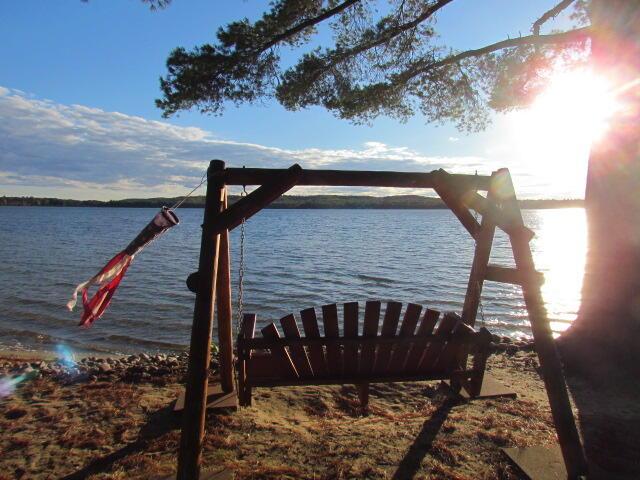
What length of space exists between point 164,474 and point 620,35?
688 cm

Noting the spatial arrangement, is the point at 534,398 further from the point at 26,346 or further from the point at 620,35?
the point at 26,346

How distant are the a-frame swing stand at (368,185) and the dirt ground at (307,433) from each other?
21.1 inches

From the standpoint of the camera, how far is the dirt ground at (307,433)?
356 cm

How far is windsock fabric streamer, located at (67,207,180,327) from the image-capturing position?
4.31m

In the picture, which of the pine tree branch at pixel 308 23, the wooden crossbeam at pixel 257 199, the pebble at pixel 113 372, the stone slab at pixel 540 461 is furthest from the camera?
the pine tree branch at pixel 308 23

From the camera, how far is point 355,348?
151 inches

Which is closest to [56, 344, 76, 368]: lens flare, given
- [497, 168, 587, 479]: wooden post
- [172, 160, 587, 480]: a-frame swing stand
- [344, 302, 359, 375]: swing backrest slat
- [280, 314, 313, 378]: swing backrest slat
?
[172, 160, 587, 480]: a-frame swing stand

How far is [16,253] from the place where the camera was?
27.7 m

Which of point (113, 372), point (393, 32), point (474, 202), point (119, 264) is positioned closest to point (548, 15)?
point (393, 32)

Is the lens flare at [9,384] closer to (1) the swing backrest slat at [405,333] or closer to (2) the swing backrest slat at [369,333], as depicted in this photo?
(2) the swing backrest slat at [369,333]

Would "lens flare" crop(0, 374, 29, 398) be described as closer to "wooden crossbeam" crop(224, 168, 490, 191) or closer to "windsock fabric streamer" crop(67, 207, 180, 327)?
"windsock fabric streamer" crop(67, 207, 180, 327)

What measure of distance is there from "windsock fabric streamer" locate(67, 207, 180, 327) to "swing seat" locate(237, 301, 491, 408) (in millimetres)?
1239

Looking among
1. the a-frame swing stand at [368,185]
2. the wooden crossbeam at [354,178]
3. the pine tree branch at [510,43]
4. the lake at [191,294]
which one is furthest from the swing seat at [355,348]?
the pine tree branch at [510,43]

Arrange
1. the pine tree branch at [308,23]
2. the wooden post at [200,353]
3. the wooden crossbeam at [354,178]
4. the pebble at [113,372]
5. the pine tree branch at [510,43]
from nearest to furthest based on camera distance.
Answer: the wooden post at [200,353] → the wooden crossbeam at [354,178] → the pebble at [113,372] → the pine tree branch at [510,43] → the pine tree branch at [308,23]
